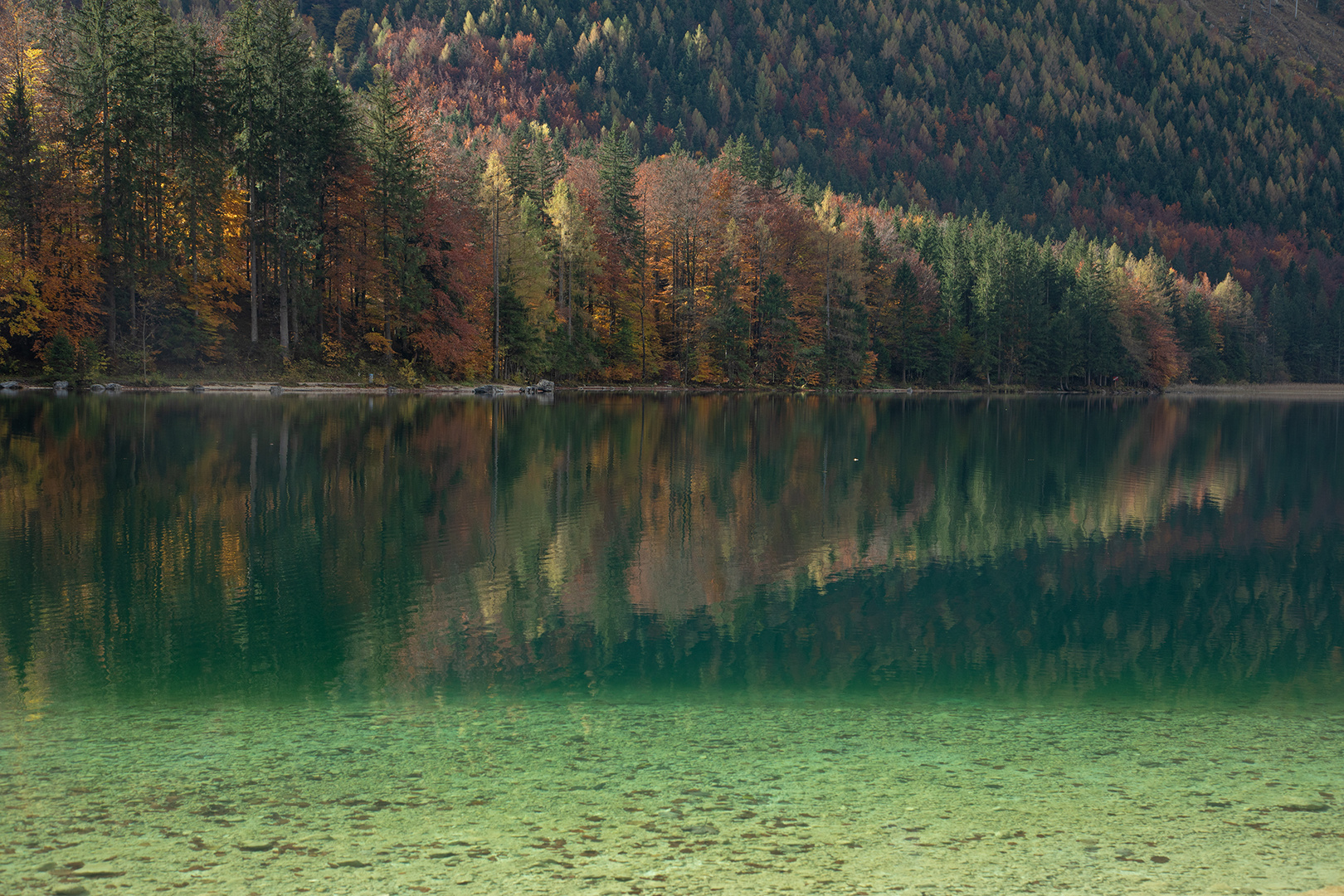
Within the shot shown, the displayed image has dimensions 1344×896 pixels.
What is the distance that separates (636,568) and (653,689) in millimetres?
5591

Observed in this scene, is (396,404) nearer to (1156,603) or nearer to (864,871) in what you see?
(1156,603)

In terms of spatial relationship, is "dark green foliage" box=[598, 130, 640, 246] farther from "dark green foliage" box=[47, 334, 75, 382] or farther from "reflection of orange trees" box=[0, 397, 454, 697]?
"reflection of orange trees" box=[0, 397, 454, 697]

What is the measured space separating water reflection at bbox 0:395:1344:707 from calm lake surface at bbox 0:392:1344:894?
0.08 metres

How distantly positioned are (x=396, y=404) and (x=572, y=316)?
30.5m

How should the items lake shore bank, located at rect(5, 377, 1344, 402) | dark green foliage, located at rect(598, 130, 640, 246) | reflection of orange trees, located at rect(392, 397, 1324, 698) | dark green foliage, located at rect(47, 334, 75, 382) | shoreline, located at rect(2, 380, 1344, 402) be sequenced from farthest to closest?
dark green foliage, located at rect(598, 130, 640, 246) < lake shore bank, located at rect(5, 377, 1344, 402) < shoreline, located at rect(2, 380, 1344, 402) < dark green foliage, located at rect(47, 334, 75, 382) < reflection of orange trees, located at rect(392, 397, 1324, 698)

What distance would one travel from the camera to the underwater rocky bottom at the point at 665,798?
19.9ft

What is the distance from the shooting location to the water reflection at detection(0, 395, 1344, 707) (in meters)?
10.5

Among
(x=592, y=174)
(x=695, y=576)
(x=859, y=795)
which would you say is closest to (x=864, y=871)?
(x=859, y=795)

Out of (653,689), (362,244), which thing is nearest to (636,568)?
(653,689)

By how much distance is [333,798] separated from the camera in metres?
7.02

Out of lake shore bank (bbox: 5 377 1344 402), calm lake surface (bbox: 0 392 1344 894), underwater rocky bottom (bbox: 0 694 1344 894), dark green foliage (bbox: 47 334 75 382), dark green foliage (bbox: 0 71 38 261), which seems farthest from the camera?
lake shore bank (bbox: 5 377 1344 402)

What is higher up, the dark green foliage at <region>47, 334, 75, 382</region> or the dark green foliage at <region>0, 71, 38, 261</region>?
the dark green foliage at <region>0, 71, 38, 261</region>


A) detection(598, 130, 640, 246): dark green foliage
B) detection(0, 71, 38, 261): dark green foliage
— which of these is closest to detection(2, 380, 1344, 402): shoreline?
detection(0, 71, 38, 261): dark green foliage

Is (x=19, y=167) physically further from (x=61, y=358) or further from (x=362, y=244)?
(x=362, y=244)
